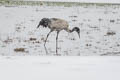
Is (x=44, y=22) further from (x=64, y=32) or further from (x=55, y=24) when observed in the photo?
(x=64, y=32)

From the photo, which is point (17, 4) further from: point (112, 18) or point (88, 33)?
point (112, 18)

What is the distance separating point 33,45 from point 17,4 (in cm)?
51
